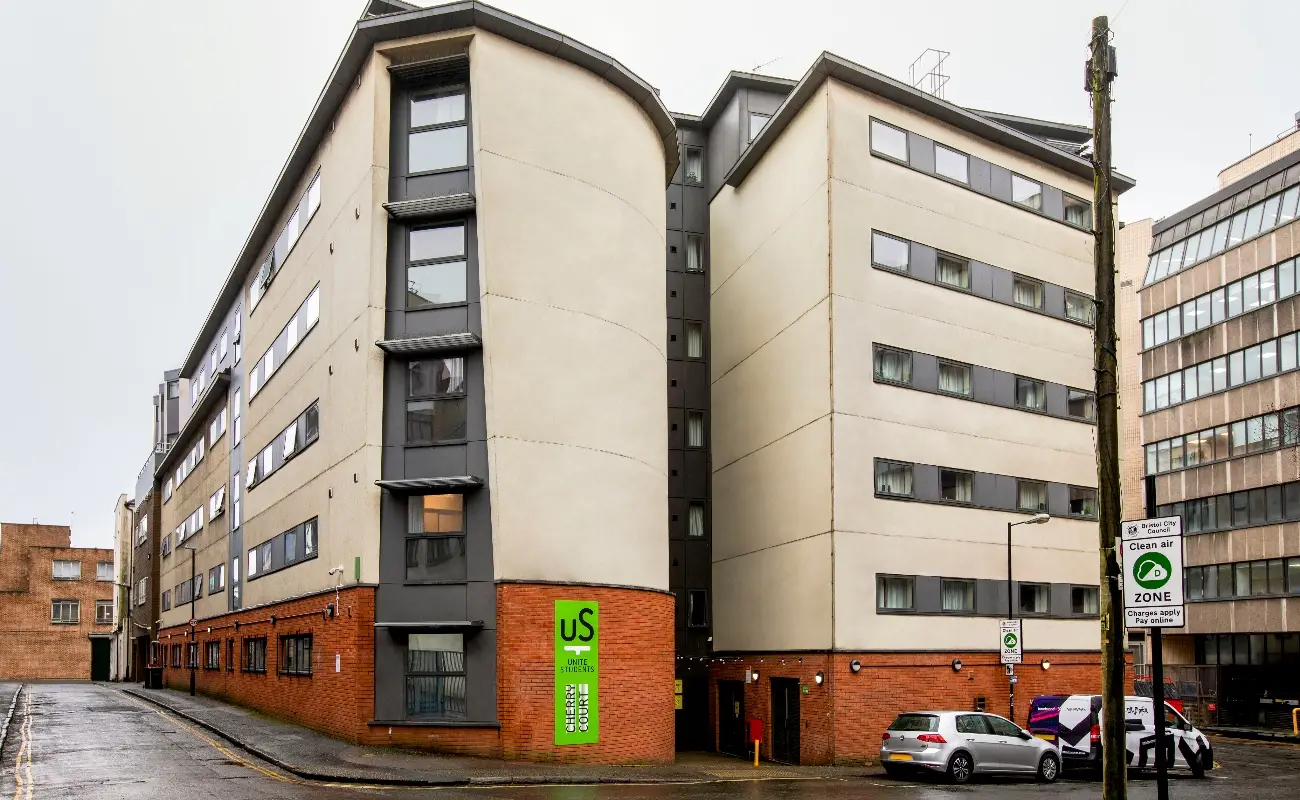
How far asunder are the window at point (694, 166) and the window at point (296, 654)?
77.5 feet

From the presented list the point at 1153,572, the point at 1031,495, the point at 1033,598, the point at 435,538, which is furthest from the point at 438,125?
the point at 1033,598

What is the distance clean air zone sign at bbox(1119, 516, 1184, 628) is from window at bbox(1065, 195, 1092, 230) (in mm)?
32740

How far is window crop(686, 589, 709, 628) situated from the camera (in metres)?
44.8

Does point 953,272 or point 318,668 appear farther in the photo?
point 953,272

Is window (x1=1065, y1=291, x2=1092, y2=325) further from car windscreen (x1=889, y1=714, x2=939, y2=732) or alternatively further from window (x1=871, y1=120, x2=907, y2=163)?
car windscreen (x1=889, y1=714, x2=939, y2=732)

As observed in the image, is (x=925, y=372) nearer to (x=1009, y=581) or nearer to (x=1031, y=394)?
(x=1031, y=394)

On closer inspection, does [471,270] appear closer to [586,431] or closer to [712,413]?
[586,431]

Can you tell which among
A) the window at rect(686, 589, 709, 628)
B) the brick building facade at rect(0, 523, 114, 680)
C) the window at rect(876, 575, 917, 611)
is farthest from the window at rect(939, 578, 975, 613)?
the brick building facade at rect(0, 523, 114, 680)

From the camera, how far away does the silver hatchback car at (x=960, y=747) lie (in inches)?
1117

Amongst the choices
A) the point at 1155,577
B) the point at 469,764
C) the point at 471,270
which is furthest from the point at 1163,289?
the point at 1155,577

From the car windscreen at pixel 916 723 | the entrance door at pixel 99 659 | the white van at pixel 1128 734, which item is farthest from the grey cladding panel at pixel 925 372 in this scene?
the entrance door at pixel 99 659

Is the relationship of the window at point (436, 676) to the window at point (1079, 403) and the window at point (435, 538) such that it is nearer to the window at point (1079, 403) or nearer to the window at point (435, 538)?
the window at point (435, 538)

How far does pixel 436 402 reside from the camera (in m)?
30.5

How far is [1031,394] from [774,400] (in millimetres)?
8950
